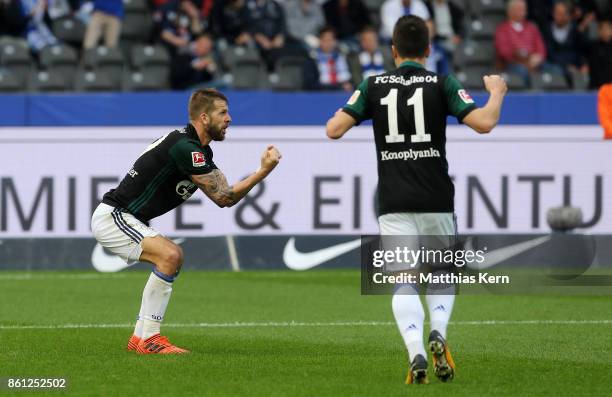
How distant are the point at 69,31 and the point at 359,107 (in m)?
Answer: 14.6

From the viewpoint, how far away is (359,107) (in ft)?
25.3

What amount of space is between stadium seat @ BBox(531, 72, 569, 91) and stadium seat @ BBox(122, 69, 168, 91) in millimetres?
5569

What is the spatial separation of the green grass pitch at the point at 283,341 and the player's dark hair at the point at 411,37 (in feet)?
6.22

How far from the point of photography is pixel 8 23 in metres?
21.4

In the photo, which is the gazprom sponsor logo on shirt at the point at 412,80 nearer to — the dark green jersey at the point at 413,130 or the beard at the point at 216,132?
the dark green jersey at the point at 413,130

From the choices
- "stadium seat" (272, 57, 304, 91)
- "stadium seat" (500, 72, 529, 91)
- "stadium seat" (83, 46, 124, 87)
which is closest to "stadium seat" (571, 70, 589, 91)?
"stadium seat" (500, 72, 529, 91)

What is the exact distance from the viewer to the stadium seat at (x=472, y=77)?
65.6ft

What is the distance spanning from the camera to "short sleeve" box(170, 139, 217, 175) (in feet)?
30.4

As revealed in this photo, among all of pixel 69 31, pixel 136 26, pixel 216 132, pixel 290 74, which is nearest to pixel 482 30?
pixel 290 74

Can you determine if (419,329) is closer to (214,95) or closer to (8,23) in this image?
(214,95)

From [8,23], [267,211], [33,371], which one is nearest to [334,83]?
[267,211]

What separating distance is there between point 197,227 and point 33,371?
28.2ft

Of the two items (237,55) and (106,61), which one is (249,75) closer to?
(237,55)

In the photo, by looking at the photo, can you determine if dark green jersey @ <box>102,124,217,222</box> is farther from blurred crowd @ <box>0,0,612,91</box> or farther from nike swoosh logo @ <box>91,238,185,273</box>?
blurred crowd @ <box>0,0,612,91</box>
